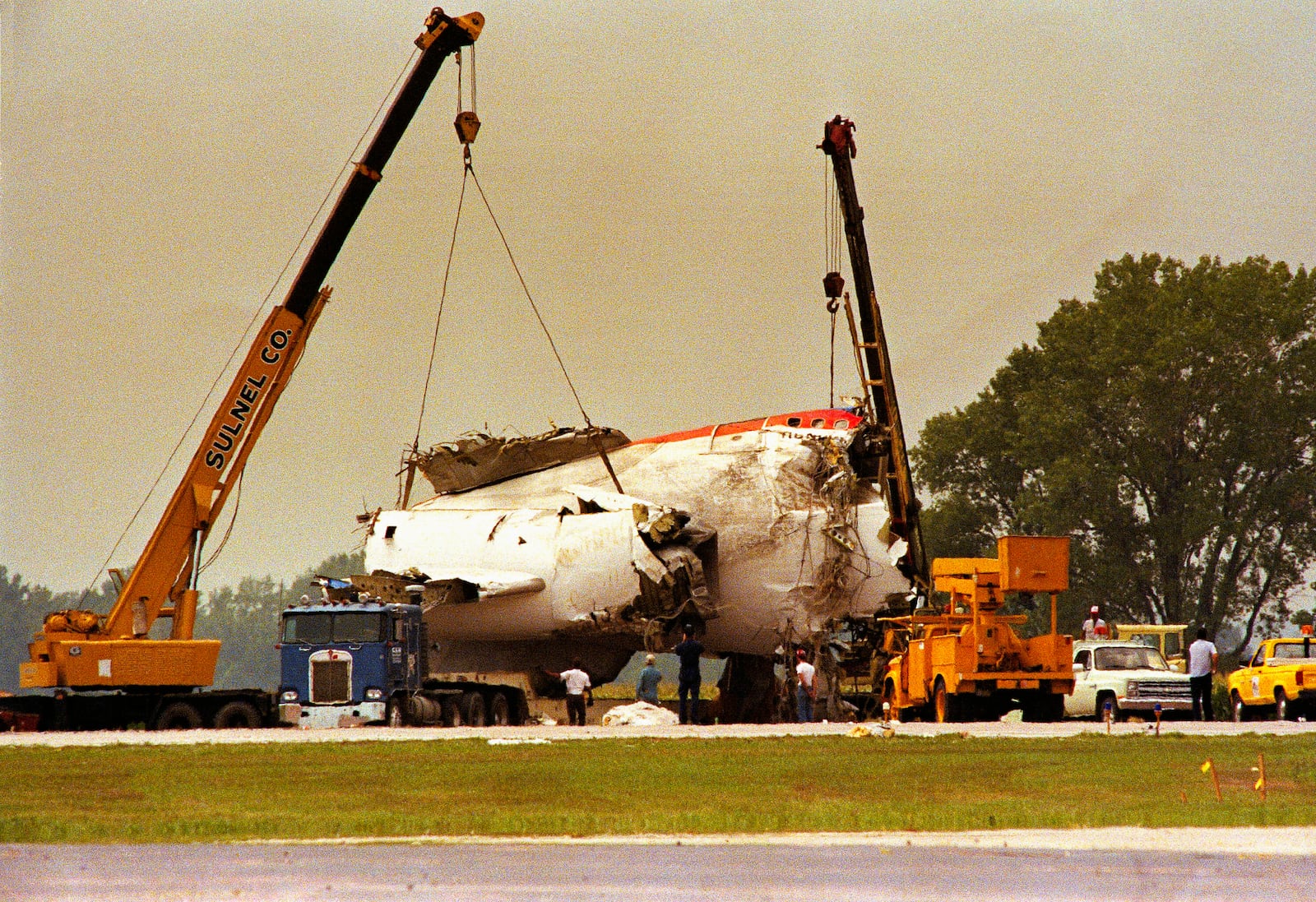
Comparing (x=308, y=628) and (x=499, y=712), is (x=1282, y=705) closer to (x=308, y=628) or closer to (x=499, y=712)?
(x=499, y=712)

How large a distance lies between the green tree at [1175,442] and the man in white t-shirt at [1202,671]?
37.1 metres

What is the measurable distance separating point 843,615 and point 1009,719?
7.14 meters

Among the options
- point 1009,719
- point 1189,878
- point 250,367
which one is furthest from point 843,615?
point 1189,878

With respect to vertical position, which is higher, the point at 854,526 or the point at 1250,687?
the point at 854,526

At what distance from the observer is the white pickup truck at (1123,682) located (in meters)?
36.5

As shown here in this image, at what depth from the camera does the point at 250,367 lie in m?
37.0

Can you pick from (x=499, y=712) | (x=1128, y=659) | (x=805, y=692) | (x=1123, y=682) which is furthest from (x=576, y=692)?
(x=1128, y=659)

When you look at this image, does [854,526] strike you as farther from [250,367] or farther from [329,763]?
[329,763]

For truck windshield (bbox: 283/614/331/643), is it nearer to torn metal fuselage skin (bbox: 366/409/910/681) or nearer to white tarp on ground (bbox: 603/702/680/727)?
white tarp on ground (bbox: 603/702/680/727)

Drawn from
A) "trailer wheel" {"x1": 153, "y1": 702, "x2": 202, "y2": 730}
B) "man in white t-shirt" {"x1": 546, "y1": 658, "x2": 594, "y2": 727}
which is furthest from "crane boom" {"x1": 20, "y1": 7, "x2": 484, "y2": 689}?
"man in white t-shirt" {"x1": 546, "y1": 658, "x2": 594, "y2": 727}

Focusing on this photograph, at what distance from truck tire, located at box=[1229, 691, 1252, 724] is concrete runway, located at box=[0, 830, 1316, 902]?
2279 centimetres

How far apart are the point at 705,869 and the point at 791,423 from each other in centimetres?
3260

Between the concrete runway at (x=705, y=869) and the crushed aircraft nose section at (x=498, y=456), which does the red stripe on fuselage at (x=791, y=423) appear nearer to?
the crushed aircraft nose section at (x=498, y=456)

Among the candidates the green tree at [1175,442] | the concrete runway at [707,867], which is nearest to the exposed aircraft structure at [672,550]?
the concrete runway at [707,867]
